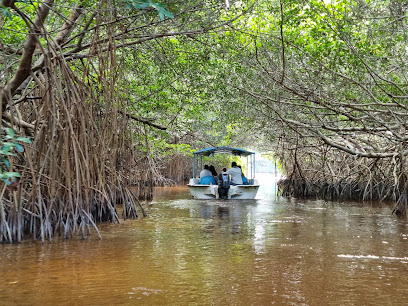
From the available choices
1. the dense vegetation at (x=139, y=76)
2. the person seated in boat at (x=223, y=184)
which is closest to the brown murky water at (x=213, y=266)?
the dense vegetation at (x=139, y=76)

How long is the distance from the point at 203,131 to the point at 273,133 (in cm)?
936

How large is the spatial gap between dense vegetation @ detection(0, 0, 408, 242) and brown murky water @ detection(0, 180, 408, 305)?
2.42 ft

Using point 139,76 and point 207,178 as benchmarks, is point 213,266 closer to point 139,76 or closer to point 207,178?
point 139,76

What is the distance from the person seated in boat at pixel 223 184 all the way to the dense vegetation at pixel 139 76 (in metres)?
1.88

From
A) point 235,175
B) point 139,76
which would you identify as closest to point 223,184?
point 235,175

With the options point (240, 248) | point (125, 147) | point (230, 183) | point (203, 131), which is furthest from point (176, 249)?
point (203, 131)

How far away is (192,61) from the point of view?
9.33m

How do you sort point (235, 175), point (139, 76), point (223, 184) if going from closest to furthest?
point (139, 76)
point (223, 184)
point (235, 175)

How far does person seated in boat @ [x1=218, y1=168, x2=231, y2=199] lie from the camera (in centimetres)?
1370

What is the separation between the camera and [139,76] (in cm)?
973

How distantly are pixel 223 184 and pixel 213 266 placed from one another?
9.04 meters

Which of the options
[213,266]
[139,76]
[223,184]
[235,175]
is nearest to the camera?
[213,266]

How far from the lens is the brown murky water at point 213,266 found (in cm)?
372

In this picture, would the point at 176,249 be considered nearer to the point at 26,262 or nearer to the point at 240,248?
the point at 240,248
